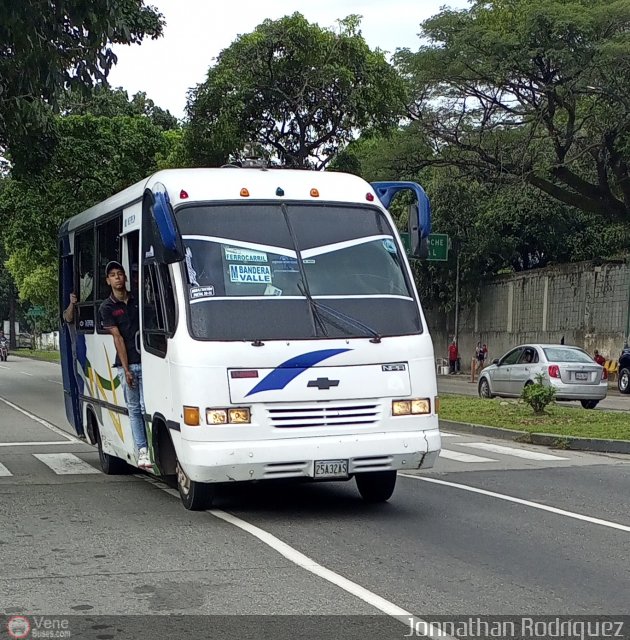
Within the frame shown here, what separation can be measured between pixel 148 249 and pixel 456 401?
14728mm

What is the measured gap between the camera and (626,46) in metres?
26.1

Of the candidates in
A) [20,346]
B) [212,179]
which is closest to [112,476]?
[212,179]

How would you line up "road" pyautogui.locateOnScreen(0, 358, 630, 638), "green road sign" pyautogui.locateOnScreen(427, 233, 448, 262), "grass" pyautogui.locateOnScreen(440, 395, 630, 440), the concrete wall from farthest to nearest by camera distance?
1. the concrete wall
2. "green road sign" pyautogui.locateOnScreen(427, 233, 448, 262)
3. "grass" pyautogui.locateOnScreen(440, 395, 630, 440)
4. "road" pyautogui.locateOnScreen(0, 358, 630, 638)

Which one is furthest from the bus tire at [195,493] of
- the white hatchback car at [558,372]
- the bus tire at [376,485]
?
the white hatchback car at [558,372]

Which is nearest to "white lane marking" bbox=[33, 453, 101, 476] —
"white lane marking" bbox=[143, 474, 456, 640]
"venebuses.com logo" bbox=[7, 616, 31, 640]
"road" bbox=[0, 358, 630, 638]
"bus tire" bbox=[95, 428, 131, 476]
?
"road" bbox=[0, 358, 630, 638]

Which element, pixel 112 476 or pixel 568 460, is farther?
pixel 568 460

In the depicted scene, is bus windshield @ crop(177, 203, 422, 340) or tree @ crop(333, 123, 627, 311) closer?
bus windshield @ crop(177, 203, 422, 340)

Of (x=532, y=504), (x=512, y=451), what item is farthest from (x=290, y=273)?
(x=512, y=451)

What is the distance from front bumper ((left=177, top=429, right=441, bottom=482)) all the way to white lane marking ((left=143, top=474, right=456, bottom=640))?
510 mm

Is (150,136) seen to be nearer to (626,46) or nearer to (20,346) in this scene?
(626,46)

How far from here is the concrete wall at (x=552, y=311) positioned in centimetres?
3794

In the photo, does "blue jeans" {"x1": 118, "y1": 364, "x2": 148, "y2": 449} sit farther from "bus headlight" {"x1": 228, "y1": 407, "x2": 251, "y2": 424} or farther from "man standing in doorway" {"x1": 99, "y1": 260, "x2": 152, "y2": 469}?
"bus headlight" {"x1": 228, "y1": 407, "x2": 251, "y2": 424}

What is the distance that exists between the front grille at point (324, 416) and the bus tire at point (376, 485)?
109 cm

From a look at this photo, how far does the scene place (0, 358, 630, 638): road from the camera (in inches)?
242
